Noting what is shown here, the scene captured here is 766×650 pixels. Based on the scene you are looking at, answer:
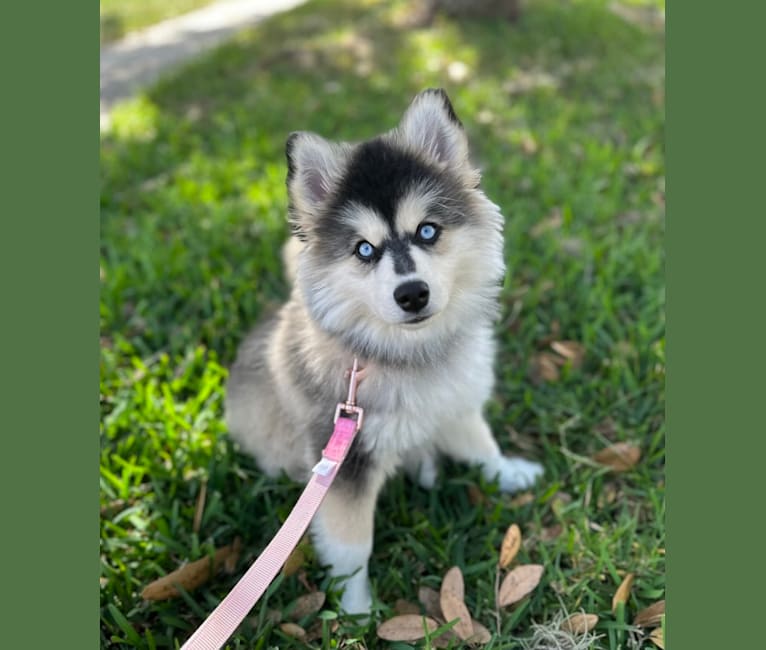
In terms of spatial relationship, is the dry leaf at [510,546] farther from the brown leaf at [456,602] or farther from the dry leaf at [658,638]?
the dry leaf at [658,638]

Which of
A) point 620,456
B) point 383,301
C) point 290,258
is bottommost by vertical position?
point 620,456

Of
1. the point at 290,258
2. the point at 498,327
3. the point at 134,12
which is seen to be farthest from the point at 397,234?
the point at 134,12

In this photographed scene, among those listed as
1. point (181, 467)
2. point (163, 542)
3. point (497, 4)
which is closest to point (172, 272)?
point (181, 467)

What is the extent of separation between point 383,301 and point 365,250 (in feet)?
0.76

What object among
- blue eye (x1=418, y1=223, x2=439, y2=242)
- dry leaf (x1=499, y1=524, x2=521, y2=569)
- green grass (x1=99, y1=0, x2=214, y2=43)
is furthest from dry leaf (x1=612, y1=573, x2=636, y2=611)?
green grass (x1=99, y1=0, x2=214, y2=43)

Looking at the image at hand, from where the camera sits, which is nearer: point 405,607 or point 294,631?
point 294,631

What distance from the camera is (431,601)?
8.89 ft

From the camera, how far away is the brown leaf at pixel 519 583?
2.62 meters

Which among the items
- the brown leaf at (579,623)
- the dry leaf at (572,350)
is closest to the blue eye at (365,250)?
the brown leaf at (579,623)

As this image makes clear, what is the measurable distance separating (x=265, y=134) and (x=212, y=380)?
3.32 metres

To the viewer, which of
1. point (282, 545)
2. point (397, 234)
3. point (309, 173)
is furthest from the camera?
point (309, 173)

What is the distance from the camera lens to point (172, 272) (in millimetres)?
4441

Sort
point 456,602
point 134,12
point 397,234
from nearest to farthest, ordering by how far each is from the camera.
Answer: point 397,234
point 456,602
point 134,12

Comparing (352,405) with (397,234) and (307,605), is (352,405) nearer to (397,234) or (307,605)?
(397,234)
